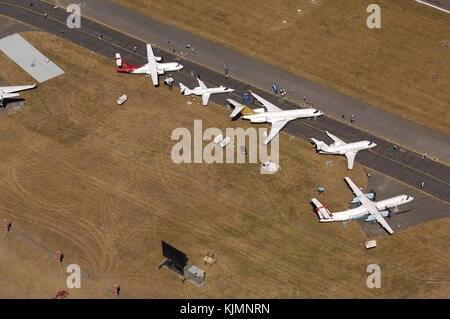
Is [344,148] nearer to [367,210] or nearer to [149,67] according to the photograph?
[367,210]

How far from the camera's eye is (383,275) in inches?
4542

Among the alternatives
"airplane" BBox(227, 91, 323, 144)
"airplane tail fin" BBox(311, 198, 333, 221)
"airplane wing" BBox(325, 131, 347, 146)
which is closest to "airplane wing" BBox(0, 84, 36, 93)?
"airplane" BBox(227, 91, 323, 144)

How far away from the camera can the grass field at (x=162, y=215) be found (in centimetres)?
11331

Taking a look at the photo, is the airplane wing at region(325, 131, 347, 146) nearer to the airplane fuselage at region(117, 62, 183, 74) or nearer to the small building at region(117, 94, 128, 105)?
the airplane fuselage at region(117, 62, 183, 74)

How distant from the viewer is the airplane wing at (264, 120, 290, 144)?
474ft

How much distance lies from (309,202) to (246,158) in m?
20.6

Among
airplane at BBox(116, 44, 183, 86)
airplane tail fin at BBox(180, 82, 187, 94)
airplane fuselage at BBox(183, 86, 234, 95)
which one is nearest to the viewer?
airplane fuselage at BBox(183, 86, 234, 95)

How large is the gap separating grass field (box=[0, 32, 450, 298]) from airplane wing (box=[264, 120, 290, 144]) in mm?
3395

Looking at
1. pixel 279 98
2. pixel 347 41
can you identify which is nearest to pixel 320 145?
pixel 279 98

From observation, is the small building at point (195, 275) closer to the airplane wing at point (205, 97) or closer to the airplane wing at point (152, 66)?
Answer: the airplane wing at point (205, 97)

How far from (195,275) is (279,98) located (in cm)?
6671

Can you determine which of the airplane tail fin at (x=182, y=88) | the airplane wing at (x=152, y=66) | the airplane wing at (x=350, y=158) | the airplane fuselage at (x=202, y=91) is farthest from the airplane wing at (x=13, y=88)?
the airplane wing at (x=350, y=158)

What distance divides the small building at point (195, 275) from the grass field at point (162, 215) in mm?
1834
